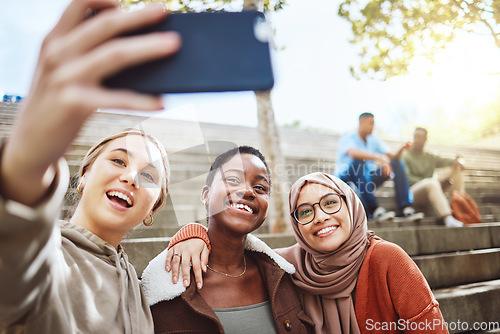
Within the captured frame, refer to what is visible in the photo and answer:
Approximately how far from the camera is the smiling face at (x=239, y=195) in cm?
193

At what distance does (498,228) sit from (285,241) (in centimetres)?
335

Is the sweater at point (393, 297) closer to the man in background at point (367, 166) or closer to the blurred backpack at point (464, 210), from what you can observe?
the man in background at point (367, 166)

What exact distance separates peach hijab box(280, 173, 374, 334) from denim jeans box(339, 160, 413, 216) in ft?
8.25

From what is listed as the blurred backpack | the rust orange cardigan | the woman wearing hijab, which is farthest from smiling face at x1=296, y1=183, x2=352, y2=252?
the blurred backpack

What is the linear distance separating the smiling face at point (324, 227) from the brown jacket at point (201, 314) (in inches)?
11.5

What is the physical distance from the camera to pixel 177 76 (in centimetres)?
53

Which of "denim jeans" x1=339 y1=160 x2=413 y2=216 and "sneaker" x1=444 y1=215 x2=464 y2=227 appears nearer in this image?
"denim jeans" x1=339 y1=160 x2=413 y2=216

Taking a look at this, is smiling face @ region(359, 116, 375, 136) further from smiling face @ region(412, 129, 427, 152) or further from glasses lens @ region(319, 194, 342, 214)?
glasses lens @ region(319, 194, 342, 214)

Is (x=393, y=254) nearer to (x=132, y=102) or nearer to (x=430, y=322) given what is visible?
(x=430, y=322)

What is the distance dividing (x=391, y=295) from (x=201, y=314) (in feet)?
3.20

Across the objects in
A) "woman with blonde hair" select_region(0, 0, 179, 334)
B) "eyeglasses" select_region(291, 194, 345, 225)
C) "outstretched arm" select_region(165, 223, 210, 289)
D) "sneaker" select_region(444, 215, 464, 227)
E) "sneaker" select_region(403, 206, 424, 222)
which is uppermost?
"woman with blonde hair" select_region(0, 0, 179, 334)

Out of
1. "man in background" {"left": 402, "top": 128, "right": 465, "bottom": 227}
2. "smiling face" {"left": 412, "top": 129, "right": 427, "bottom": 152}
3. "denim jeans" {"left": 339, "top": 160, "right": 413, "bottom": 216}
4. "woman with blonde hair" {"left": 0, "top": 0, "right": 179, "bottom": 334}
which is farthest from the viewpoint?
"smiling face" {"left": 412, "top": 129, "right": 427, "bottom": 152}

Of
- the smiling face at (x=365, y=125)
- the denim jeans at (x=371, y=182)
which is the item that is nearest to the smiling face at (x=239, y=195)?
the denim jeans at (x=371, y=182)

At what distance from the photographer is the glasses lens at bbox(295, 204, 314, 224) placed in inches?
81.3
